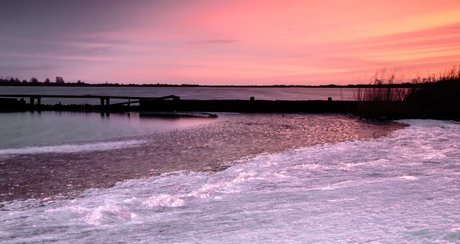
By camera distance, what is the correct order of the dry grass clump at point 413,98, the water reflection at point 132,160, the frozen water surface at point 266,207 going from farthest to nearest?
the dry grass clump at point 413,98, the water reflection at point 132,160, the frozen water surface at point 266,207

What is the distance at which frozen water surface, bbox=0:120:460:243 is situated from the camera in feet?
9.68

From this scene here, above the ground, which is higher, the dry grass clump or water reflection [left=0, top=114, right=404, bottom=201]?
the dry grass clump

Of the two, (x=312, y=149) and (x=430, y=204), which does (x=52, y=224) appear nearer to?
(x=430, y=204)

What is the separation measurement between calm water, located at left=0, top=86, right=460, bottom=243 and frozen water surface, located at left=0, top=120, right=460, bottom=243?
0.01 m

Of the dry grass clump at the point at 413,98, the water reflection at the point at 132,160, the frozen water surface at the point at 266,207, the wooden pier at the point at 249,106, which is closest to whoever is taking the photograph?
the frozen water surface at the point at 266,207

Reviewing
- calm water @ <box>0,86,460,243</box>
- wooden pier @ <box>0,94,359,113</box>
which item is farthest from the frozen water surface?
wooden pier @ <box>0,94,359,113</box>

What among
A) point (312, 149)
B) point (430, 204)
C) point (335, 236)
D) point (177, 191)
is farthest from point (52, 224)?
point (312, 149)

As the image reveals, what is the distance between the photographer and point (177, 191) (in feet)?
15.3

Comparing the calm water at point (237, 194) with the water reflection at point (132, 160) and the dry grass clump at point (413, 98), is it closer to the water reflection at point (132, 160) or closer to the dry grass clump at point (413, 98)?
the water reflection at point (132, 160)

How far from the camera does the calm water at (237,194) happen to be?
3.04 m

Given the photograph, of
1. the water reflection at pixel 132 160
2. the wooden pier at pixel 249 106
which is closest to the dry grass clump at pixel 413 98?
the wooden pier at pixel 249 106

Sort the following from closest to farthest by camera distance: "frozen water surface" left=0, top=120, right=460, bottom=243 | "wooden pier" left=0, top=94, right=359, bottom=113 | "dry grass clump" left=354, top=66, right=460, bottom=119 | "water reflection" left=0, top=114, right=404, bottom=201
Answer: "frozen water surface" left=0, top=120, right=460, bottom=243, "water reflection" left=0, top=114, right=404, bottom=201, "dry grass clump" left=354, top=66, right=460, bottom=119, "wooden pier" left=0, top=94, right=359, bottom=113

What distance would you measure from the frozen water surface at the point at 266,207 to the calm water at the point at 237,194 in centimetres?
1

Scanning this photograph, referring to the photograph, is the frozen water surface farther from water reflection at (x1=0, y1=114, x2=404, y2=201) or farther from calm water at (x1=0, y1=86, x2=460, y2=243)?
water reflection at (x1=0, y1=114, x2=404, y2=201)
